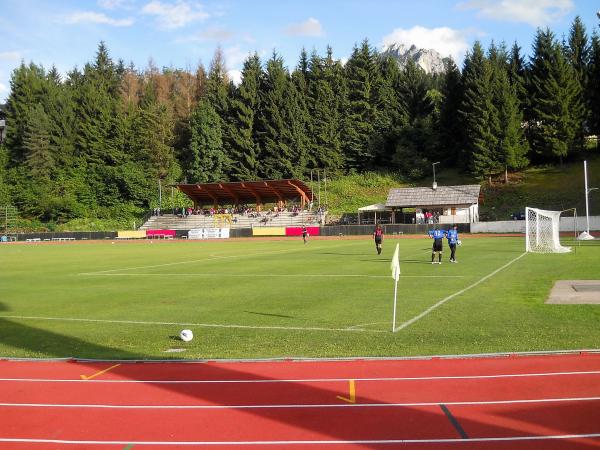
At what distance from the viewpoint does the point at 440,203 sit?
68.2 m

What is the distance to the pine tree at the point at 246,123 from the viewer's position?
9488 centimetres

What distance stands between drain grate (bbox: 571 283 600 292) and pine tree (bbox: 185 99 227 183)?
79.5 metres

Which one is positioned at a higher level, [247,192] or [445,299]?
[247,192]

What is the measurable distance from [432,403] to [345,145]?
90386 millimetres

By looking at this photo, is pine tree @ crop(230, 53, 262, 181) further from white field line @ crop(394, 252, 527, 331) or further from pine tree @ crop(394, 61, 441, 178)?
white field line @ crop(394, 252, 527, 331)

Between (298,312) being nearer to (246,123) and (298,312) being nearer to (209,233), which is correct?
(209,233)

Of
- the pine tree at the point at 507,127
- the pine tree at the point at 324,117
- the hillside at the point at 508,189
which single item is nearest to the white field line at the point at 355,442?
the hillside at the point at 508,189

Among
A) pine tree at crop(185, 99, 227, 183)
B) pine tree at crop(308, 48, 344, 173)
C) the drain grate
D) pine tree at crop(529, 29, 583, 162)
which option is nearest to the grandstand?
pine tree at crop(185, 99, 227, 183)

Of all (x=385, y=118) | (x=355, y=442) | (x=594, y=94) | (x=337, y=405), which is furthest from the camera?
(x=385, y=118)

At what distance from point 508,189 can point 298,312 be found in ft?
221

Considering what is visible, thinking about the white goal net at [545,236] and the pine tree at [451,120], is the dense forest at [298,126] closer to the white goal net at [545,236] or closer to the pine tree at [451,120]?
the pine tree at [451,120]

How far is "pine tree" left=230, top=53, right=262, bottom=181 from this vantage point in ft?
311

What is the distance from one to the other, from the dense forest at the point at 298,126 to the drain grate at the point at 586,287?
63.1 m

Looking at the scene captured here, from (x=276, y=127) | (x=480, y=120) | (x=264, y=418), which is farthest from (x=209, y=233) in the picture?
(x=264, y=418)
